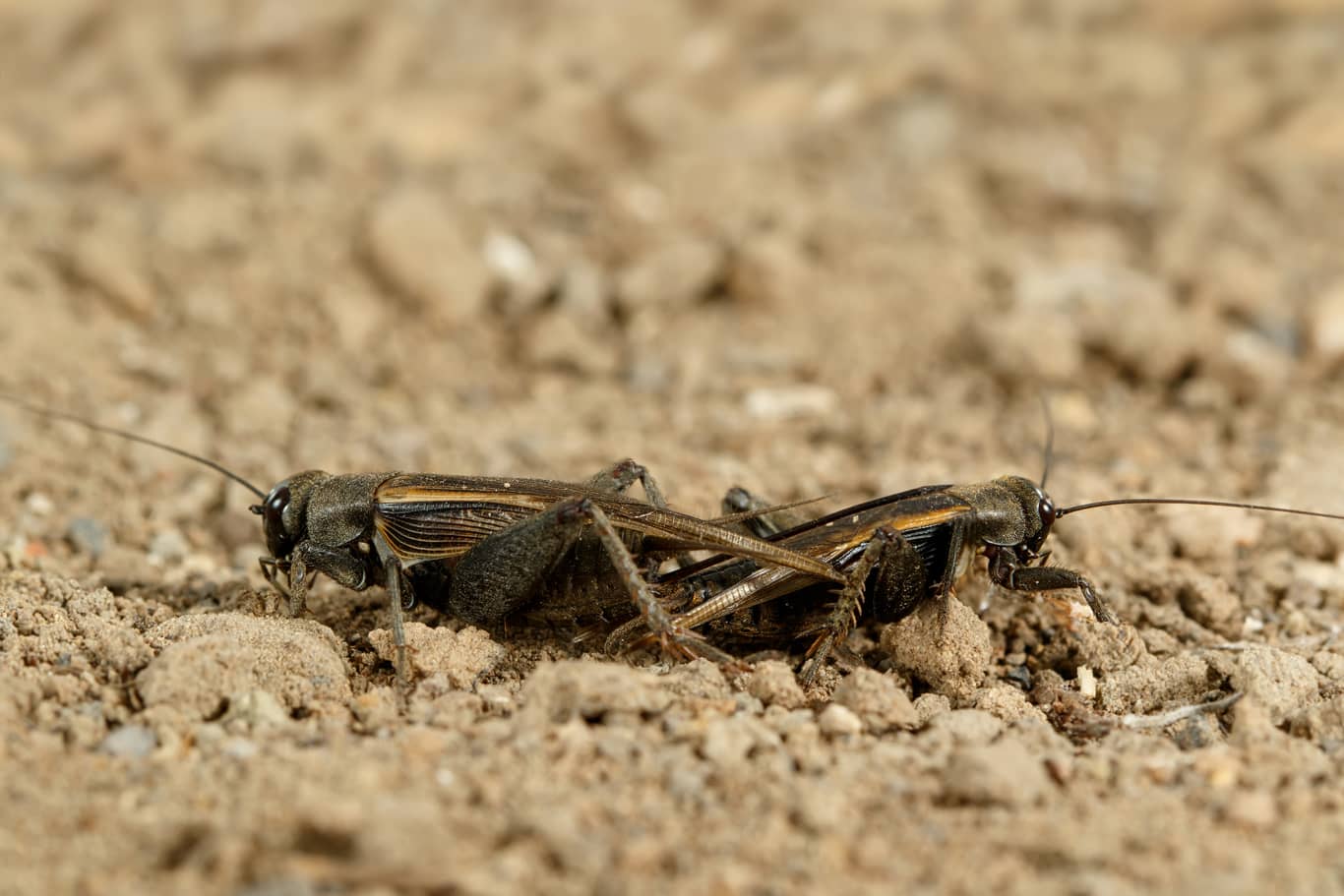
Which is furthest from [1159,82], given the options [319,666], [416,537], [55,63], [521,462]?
[55,63]

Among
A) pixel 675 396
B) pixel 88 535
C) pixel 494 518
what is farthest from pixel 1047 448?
pixel 88 535

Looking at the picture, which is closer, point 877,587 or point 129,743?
point 129,743

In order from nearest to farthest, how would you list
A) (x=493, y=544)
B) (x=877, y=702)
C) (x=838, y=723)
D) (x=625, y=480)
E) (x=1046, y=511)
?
(x=838, y=723) → (x=877, y=702) → (x=493, y=544) → (x=1046, y=511) → (x=625, y=480)

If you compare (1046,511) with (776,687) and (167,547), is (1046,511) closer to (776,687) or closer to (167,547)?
(776,687)

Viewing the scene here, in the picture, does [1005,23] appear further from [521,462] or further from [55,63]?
[55,63]

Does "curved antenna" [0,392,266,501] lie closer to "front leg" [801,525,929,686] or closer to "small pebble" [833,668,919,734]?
"front leg" [801,525,929,686]

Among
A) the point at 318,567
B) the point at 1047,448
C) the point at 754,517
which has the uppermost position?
the point at 1047,448

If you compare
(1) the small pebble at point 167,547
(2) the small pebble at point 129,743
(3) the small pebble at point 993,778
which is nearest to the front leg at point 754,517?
(3) the small pebble at point 993,778

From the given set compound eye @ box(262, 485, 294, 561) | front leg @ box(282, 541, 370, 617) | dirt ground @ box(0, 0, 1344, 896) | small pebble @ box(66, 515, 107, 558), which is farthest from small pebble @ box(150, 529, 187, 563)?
front leg @ box(282, 541, 370, 617)
